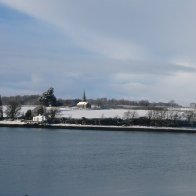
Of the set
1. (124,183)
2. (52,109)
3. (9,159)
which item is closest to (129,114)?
(52,109)

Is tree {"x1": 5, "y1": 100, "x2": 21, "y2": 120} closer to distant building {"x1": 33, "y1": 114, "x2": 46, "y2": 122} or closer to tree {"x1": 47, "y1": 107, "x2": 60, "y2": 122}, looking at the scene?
distant building {"x1": 33, "y1": 114, "x2": 46, "y2": 122}

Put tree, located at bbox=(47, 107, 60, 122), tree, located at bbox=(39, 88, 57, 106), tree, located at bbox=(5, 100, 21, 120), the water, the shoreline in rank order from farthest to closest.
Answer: tree, located at bbox=(39, 88, 57, 106)
tree, located at bbox=(5, 100, 21, 120)
tree, located at bbox=(47, 107, 60, 122)
the shoreline
the water

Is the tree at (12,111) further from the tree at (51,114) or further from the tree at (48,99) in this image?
the tree at (48,99)

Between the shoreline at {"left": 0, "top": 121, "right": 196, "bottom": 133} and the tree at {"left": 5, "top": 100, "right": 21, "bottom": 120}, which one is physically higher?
the tree at {"left": 5, "top": 100, "right": 21, "bottom": 120}

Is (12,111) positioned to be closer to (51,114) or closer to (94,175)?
(51,114)

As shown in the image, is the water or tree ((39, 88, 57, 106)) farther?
tree ((39, 88, 57, 106))

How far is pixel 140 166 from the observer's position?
31.1 metres

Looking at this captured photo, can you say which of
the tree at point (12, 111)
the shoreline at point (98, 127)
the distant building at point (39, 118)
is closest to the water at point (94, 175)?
the shoreline at point (98, 127)

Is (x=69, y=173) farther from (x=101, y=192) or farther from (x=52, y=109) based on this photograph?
(x=52, y=109)

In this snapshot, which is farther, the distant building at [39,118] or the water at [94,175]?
the distant building at [39,118]

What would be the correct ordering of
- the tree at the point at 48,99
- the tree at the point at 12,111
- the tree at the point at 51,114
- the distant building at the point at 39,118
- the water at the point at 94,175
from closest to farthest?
the water at the point at 94,175 < the distant building at the point at 39,118 < the tree at the point at 51,114 < the tree at the point at 12,111 < the tree at the point at 48,99

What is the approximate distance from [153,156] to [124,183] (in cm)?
1559

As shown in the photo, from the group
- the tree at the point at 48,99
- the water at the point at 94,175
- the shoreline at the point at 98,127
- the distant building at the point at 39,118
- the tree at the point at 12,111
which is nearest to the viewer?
the water at the point at 94,175

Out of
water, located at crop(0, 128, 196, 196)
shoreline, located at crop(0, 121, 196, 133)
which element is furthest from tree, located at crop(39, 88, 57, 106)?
water, located at crop(0, 128, 196, 196)
